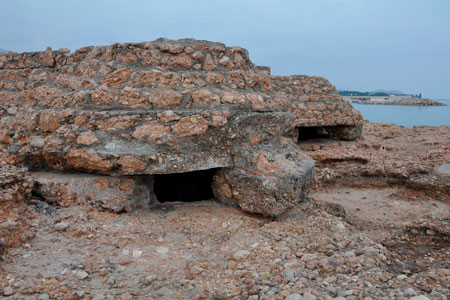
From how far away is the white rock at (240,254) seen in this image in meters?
2.52

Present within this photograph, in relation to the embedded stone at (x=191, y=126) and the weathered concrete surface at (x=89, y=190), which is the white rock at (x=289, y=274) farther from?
the weathered concrete surface at (x=89, y=190)

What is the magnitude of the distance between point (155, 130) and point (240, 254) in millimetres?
1381

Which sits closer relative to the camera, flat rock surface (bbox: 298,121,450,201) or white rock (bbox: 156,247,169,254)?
white rock (bbox: 156,247,169,254)

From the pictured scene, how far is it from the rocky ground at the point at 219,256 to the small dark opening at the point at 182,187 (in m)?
0.61

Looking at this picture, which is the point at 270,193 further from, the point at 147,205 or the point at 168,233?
the point at 147,205

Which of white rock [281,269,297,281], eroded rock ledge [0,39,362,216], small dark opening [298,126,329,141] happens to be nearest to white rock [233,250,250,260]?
white rock [281,269,297,281]

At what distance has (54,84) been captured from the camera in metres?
3.71

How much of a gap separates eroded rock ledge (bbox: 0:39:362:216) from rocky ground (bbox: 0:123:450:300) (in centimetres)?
26

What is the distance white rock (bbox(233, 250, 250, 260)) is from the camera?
252 centimetres

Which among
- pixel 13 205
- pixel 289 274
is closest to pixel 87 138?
pixel 13 205

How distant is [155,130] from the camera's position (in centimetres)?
304

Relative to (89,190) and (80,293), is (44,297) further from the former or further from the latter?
(89,190)

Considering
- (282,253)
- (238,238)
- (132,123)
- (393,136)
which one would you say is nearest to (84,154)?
(132,123)

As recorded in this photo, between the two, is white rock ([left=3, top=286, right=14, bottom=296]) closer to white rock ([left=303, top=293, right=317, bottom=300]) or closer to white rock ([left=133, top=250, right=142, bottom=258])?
white rock ([left=133, top=250, right=142, bottom=258])
